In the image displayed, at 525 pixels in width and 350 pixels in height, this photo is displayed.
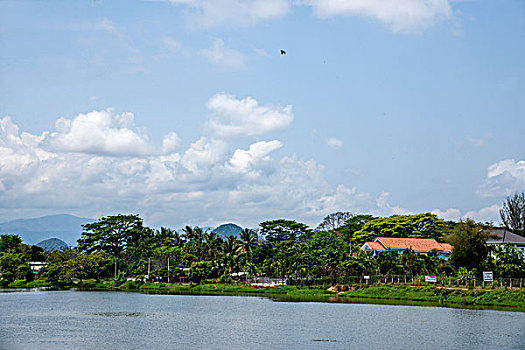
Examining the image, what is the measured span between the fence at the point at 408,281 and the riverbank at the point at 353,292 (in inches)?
49.4

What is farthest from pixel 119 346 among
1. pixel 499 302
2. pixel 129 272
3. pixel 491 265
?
pixel 129 272

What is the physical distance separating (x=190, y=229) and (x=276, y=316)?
64815mm

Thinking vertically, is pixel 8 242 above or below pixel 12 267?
above

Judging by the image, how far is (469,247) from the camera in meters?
69.4

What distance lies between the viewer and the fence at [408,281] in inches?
2469

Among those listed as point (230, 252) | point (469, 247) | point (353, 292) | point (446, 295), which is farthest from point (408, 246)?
point (446, 295)

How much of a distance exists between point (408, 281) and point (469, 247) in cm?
869

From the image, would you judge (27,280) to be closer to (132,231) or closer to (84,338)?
(132,231)

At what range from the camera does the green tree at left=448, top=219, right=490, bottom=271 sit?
227ft

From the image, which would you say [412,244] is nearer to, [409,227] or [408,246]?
[408,246]

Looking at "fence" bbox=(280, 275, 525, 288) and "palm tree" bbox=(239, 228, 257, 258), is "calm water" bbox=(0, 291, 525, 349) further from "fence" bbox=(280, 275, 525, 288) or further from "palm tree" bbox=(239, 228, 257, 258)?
"palm tree" bbox=(239, 228, 257, 258)

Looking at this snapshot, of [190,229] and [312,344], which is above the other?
[190,229]

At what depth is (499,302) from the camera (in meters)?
59.3

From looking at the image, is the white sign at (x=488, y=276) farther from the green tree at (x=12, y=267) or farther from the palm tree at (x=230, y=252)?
the green tree at (x=12, y=267)
